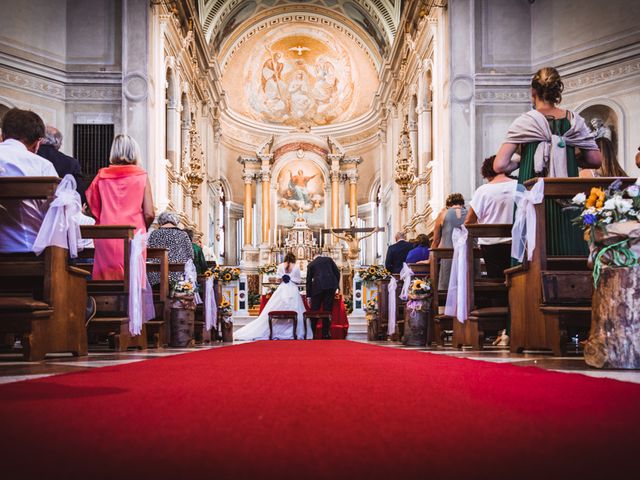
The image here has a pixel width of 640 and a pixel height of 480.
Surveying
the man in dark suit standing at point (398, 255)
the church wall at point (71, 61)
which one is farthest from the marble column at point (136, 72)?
the man in dark suit standing at point (398, 255)

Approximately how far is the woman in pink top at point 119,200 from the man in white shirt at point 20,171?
1464mm

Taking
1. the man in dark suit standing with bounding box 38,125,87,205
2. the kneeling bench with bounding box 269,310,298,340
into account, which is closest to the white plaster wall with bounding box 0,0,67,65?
the kneeling bench with bounding box 269,310,298,340

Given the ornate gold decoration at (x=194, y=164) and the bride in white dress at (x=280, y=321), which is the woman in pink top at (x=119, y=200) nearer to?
the bride in white dress at (x=280, y=321)

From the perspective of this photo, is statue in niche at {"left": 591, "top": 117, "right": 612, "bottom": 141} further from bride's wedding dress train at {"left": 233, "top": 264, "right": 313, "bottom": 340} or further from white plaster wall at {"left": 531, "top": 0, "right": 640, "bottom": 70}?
bride's wedding dress train at {"left": 233, "top": 264, "right": 313, "bottom": 340}

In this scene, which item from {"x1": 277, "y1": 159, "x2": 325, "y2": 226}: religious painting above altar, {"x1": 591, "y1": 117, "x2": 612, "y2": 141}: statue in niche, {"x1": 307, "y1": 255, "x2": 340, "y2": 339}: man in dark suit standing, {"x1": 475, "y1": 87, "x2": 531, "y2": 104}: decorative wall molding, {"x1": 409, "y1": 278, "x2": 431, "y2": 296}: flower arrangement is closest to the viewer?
{"x1": 409, "y1": 278, "x2": 431, "y2": 296}: flower arrangement

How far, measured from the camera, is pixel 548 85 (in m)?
4.90

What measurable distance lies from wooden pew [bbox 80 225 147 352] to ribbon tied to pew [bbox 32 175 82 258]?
1.16 m

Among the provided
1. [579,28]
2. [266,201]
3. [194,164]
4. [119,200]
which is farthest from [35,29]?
[266,201]

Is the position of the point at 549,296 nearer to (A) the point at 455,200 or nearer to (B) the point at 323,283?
(A) the point at 455,200

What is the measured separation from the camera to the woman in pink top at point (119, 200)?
20.0 feet

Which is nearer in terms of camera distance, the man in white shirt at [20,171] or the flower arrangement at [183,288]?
the man in white shirt at [20,171]

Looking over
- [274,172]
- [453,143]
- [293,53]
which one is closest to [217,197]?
[274,172]

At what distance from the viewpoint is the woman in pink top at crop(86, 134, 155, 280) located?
6098 mm

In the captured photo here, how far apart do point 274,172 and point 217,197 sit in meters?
Result: 2.55
